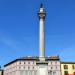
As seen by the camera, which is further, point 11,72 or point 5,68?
point 5,68

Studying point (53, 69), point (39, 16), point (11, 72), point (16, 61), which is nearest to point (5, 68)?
point (11, 72)

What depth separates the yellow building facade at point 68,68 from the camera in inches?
3939

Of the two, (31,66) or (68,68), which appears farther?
(31,66)

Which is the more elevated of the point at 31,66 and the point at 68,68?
the point at 31,66

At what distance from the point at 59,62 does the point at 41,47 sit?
59531mm

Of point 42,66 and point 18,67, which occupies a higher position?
point 18,67

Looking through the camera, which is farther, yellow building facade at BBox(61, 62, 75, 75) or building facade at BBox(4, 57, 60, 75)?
building facade at BBox(4, 57, 60, 75)

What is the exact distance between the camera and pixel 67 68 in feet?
332

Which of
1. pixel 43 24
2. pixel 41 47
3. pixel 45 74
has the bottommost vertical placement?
pixel 45 74

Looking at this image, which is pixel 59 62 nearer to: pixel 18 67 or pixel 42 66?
pixel 18 67

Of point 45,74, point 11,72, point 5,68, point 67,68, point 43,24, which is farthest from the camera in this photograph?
point 5,68

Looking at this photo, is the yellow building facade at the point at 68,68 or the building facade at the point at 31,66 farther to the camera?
the building facade at the point at 31,66

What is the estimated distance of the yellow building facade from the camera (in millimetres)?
100062

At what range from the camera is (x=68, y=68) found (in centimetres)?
10112
